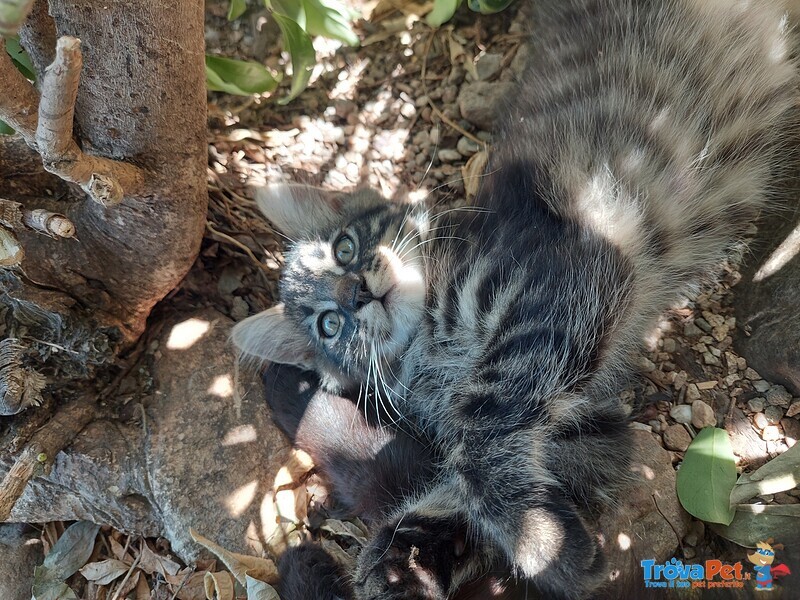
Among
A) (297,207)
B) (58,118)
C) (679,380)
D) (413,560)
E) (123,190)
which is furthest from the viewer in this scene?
(297,207)

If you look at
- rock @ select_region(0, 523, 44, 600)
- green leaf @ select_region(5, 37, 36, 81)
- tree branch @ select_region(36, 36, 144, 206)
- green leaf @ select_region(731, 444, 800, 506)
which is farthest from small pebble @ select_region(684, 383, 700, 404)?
rock @ select_region(0, 523, 44, 600)

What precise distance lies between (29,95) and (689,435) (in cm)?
220

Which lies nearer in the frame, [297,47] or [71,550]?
[71,550]

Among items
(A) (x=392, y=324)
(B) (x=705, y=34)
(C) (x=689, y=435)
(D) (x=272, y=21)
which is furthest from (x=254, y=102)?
(C) (x=689, y=435)

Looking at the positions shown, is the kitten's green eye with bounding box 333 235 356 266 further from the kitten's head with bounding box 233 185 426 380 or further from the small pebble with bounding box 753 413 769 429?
the small pebble with bounding box 753 413 769 429

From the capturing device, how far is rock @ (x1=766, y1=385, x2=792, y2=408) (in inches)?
72.9

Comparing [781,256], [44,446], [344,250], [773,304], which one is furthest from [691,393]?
[44,446]

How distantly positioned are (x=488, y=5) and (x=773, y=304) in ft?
5.41

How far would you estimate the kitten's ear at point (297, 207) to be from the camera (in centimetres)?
225

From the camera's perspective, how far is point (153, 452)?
1960 millimetres

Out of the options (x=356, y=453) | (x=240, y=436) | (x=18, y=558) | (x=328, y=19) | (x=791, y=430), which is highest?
(x=328, y=19)

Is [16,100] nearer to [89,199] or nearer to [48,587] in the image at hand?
[89,199]

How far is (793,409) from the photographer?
1837 mm

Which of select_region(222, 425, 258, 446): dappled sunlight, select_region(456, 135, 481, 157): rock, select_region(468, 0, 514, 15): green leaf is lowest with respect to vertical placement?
select_region(222, 425, 258, 446): dappled sunlight
